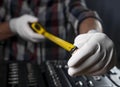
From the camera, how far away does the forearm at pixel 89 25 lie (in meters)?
0.82

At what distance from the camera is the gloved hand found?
489 mm

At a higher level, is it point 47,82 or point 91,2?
point 91,2

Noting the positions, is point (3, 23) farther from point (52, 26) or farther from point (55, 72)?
point (55, 72)

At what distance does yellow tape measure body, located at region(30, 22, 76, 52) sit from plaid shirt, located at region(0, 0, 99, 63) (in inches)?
4.3

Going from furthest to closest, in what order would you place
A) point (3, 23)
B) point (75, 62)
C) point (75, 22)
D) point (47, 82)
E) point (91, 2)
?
point (91, 2)
point (3, 23)
point (75, 22)
point (47, 82)
point (75, 62)

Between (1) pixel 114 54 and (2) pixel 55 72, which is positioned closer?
(1) pixel 114 54

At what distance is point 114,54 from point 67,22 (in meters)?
0.65

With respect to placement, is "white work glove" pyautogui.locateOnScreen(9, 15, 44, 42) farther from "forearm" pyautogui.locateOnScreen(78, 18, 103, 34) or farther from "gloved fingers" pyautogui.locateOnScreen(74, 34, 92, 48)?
"gloved fingers" pyautogui.locateOnScreen(74, 34, 92, 48)

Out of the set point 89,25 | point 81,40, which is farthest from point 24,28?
point 81,40

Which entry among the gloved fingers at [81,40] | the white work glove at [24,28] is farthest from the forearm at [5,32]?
the gloved fingers at [81,40]

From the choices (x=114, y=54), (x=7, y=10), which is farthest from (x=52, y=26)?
(x=114, y=54)

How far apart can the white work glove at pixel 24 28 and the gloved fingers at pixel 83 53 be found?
1.64 feet

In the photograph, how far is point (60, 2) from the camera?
3.73 ft

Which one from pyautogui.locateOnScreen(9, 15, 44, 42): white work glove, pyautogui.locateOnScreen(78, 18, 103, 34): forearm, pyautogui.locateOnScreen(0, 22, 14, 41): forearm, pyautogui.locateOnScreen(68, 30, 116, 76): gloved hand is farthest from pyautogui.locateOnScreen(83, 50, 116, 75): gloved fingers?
pyautogui.locateOnScreen(0, 22, 14, 41): forearm
